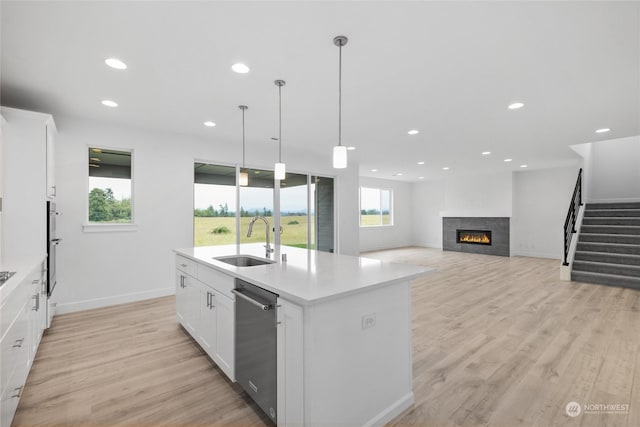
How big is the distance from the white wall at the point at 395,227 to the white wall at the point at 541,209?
3.44 meters

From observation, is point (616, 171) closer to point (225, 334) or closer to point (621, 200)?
point (621, 200)

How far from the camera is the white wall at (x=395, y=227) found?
9906 mm

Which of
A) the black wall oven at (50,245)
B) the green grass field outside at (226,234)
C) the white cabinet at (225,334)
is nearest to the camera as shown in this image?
the white cabinet at (225,334)

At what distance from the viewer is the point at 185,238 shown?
4.78m

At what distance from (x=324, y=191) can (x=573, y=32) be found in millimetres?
5210

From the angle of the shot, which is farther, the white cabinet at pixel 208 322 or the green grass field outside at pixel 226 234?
the green grass field outside at pixel 226 234

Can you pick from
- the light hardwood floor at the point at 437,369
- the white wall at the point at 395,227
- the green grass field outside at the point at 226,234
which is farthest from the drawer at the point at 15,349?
the white wall at the point at 395,227

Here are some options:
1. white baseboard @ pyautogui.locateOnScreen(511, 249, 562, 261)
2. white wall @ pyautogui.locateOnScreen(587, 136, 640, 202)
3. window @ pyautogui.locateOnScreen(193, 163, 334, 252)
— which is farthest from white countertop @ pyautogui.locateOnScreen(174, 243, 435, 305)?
white wall @ pyautogui.locateOnScreen(587, 136, 640, 202)

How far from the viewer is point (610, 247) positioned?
577cm

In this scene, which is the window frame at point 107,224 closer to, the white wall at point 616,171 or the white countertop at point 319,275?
the white countertop at point 319,275

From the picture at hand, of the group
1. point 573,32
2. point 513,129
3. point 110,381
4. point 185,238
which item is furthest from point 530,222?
point 110,381

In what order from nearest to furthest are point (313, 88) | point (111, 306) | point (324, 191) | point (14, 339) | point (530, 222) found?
point (14, 339) → point (313, 88) → point (111, 306) → point (324, 191) → point (530, 222)

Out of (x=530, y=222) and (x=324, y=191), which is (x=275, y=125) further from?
(x=530, y=222)

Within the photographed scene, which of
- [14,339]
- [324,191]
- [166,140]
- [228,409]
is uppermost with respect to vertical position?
[166,140]
